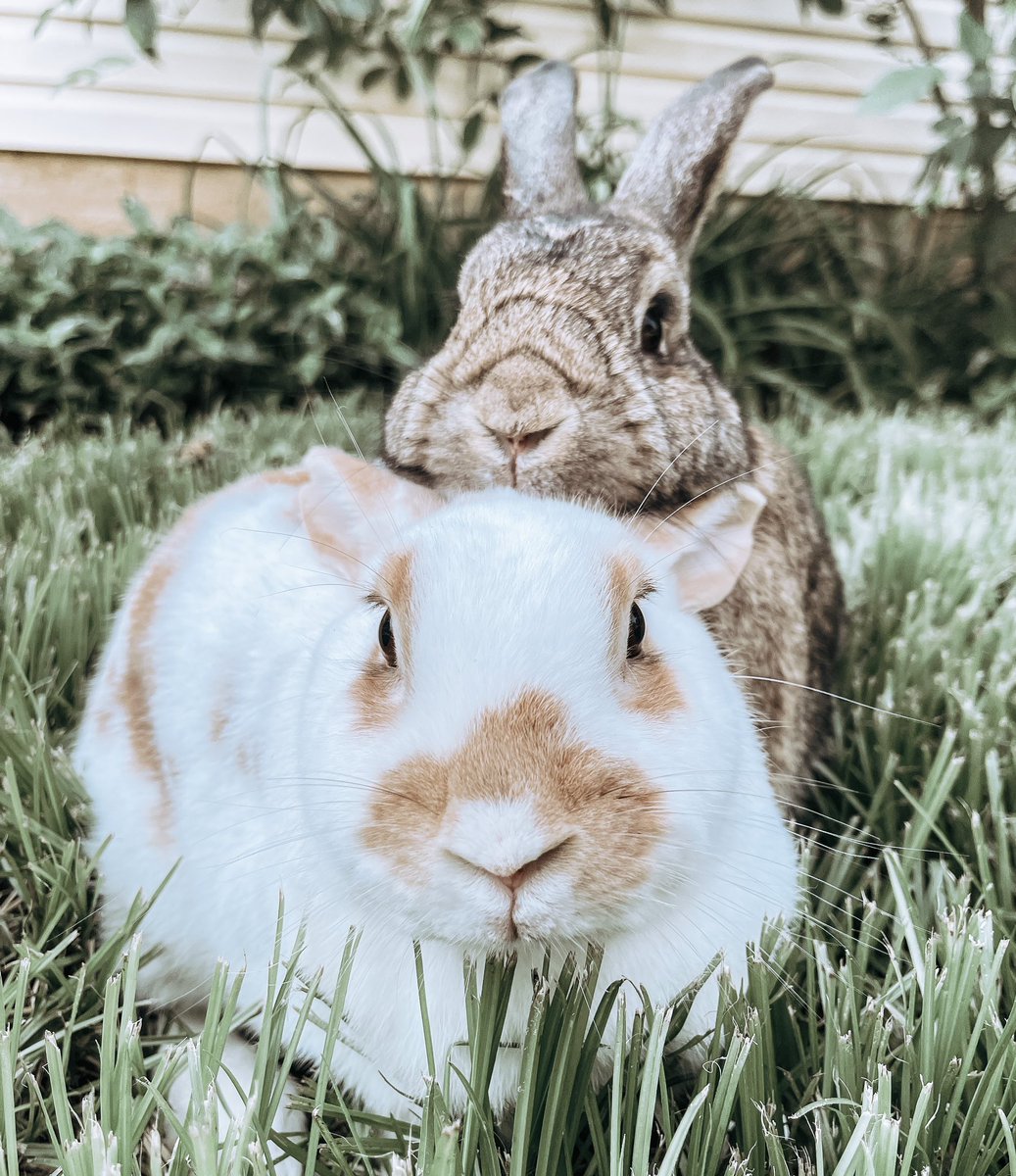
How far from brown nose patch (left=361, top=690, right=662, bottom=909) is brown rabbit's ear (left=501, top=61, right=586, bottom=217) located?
59.3 inches

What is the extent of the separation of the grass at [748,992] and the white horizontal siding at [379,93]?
278cm

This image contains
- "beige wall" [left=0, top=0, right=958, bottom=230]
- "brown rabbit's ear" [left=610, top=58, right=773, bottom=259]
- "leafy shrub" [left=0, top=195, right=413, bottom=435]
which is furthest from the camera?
"beige wall" [left=0, top=0, right=958, bottom=230]

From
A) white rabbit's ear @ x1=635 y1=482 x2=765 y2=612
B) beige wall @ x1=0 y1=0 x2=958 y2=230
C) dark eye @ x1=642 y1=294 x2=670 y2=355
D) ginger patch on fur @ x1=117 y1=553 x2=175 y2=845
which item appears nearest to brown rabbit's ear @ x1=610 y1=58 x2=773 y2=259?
dark eye @ x1=642 y1=294 x2=670 y2=355

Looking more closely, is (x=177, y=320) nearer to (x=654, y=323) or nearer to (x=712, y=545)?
(x=654, y=323)

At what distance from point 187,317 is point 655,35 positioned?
288 centimetres

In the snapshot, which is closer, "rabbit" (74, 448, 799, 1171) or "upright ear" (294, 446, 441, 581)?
"rabbit" (74, 448, 799, 1171)

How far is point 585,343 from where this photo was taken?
5.58ft

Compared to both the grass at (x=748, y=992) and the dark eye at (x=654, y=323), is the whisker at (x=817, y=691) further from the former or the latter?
the dark eye at (x=654, y=323)

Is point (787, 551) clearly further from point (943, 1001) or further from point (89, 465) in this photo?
point (89, 465)

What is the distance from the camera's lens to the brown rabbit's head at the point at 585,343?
1562 mm

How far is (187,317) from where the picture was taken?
13.2 feet

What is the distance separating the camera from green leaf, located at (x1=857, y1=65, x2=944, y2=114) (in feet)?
9.85

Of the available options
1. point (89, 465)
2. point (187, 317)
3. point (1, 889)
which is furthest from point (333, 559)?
point (187, 317)

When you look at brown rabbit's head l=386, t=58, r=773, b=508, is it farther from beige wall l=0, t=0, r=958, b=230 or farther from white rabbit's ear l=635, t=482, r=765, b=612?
beige wall l=0, t=0, r=958, b=230
